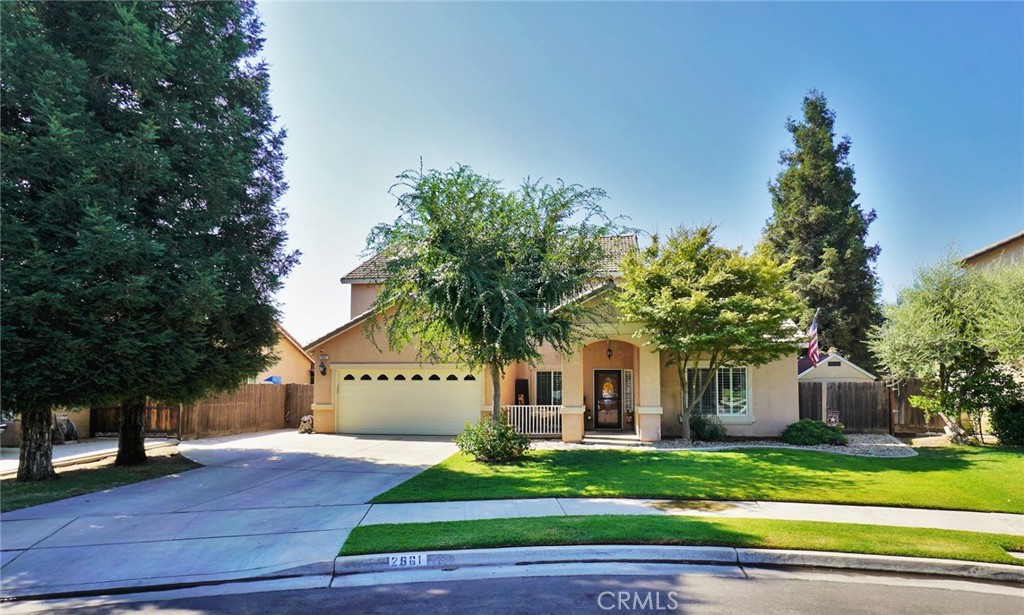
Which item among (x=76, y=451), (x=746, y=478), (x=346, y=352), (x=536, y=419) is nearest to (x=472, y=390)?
(x=536, y=419)

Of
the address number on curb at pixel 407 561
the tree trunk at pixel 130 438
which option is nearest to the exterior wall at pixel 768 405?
the address number on curb at pixel 407 561

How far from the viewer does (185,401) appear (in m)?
12.0

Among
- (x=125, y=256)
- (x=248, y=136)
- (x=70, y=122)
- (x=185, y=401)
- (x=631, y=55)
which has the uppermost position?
(x=631, y=55)

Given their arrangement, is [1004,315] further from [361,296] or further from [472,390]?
[361,296]

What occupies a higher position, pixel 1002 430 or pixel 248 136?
pixel 248 136

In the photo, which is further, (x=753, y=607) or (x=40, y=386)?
(x=40, y=386)

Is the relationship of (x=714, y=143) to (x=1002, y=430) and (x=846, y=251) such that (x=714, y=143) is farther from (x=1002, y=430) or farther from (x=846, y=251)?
(x=846, y=251)

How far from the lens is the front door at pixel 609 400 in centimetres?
1988

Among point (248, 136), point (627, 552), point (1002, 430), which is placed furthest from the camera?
point (1002, 430)

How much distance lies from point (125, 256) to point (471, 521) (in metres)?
7.15

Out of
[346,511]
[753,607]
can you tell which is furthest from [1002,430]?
[346,511]

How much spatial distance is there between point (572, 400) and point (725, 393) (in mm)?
5135

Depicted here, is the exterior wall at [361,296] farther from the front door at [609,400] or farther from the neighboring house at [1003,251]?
the neighboring house at [1003,251]

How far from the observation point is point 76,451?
15.4 meters
